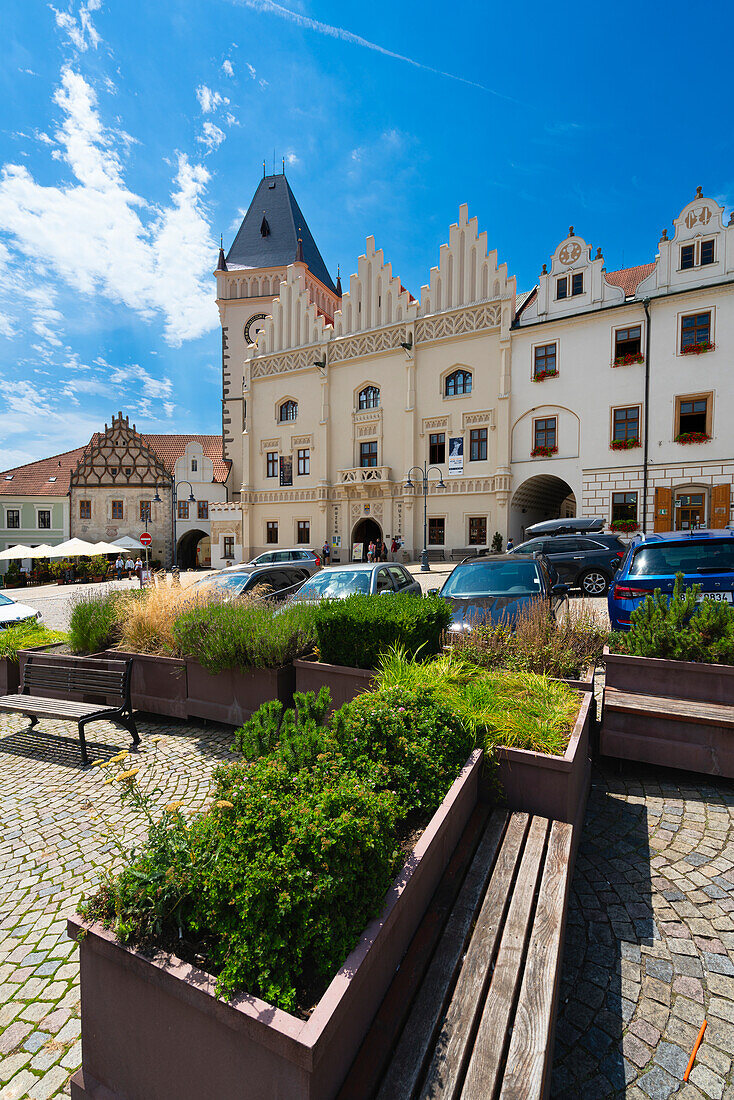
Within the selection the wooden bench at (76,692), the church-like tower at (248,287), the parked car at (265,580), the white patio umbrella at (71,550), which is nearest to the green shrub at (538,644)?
the wooden bench at (76,692)

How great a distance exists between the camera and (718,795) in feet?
13.4

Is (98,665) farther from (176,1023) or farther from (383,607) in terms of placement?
(176,1023)

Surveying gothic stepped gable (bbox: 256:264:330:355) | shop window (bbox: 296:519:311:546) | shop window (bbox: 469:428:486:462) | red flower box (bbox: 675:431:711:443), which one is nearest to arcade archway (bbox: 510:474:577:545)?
shop window (bbox: 469:428:486:462)

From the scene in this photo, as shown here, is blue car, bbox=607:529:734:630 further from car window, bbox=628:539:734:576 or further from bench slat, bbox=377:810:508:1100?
bench slat, bbox=377:810:508:1100

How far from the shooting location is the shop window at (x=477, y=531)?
26953mm

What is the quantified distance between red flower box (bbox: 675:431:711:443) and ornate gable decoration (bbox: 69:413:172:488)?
33047 millimetres

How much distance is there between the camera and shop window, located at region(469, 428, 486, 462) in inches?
1066

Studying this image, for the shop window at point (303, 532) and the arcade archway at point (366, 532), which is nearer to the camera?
the arcade archway at point (366, 532)

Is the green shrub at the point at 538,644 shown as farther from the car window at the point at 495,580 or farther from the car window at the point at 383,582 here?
the car window at the point at 383,582

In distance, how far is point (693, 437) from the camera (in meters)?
21.9

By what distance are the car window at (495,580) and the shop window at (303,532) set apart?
985 inches

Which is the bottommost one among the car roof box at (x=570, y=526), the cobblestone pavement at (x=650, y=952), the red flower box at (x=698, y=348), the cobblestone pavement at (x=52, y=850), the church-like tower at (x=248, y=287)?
the cobblestone pavement at (x=52, y=850)

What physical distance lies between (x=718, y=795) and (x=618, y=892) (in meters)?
1.64

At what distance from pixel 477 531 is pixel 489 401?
6.64 metres
